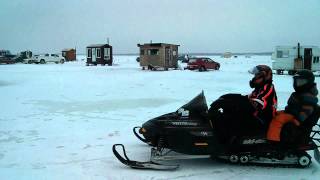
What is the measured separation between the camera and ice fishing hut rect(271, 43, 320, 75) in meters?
27.3

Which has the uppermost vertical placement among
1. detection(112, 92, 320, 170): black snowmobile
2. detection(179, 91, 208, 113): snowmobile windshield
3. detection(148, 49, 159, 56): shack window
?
detection(148, 49, 159, 56): shack window

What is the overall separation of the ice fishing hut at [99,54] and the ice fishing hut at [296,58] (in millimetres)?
20599

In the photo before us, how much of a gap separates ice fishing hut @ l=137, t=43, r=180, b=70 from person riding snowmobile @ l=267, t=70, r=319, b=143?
28.9 metres

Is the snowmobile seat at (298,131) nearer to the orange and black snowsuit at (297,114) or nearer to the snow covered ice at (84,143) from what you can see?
the orange and black snowsuit at (297,114)

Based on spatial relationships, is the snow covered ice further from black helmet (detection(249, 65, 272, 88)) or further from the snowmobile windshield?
black helmet (detection(249, 65, 272, 88))

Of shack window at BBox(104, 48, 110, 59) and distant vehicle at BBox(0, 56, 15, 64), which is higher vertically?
shack window at BBox(104, 48, 110, 59)

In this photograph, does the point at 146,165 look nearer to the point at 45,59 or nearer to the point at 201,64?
the point at 201,64

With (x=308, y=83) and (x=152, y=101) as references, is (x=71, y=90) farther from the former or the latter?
(x=308, y=83)

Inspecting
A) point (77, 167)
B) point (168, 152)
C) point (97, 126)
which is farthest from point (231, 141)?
point (97, 126)

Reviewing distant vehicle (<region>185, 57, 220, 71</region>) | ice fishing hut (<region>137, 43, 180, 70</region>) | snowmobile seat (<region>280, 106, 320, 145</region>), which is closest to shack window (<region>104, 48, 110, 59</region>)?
ice fishing hut (<region>137, 43, 180, 70</region>)


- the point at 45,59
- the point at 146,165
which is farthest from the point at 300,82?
the point at 45,59

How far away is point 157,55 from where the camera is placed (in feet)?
113

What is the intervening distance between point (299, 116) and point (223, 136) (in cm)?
106

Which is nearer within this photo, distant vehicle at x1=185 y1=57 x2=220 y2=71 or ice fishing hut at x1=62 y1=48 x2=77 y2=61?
distant vehicle at x1=185 y1=57 x2=220 y2=71
